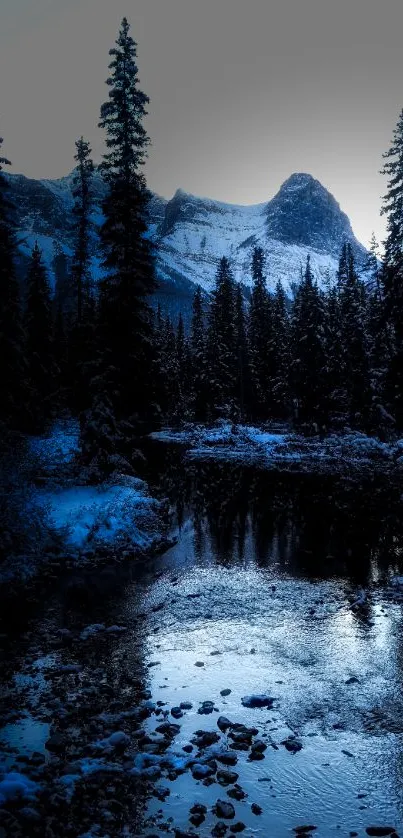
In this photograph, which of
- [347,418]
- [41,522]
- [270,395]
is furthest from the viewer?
[270,395]

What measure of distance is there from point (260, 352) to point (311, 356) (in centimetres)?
1325

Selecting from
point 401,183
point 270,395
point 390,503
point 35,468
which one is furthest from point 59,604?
point 270,395

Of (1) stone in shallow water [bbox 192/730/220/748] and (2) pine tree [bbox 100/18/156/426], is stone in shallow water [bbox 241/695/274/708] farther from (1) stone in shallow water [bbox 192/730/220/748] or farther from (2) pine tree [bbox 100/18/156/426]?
(2) pine tree [bbox 100/18/156/426]

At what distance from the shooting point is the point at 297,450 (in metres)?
41.8

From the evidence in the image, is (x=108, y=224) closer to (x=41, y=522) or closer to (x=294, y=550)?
(x=41, y=522)

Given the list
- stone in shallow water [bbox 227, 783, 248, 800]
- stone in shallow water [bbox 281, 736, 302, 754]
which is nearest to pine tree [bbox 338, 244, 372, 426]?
stone in shallow water [bbox 281, 736, 302, 754]

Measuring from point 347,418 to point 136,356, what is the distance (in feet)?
103

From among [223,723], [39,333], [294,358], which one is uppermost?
[39,333]

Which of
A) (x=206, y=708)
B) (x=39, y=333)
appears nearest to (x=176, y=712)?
(x=206, y=708)

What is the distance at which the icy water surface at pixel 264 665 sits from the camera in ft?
21.2

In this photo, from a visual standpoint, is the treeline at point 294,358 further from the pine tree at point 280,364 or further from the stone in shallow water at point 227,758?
the stone in shallow water at point 227,758

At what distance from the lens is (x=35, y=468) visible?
17.1m

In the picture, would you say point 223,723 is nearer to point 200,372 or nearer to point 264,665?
point 264,665

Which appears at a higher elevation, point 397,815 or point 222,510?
point 397,815
